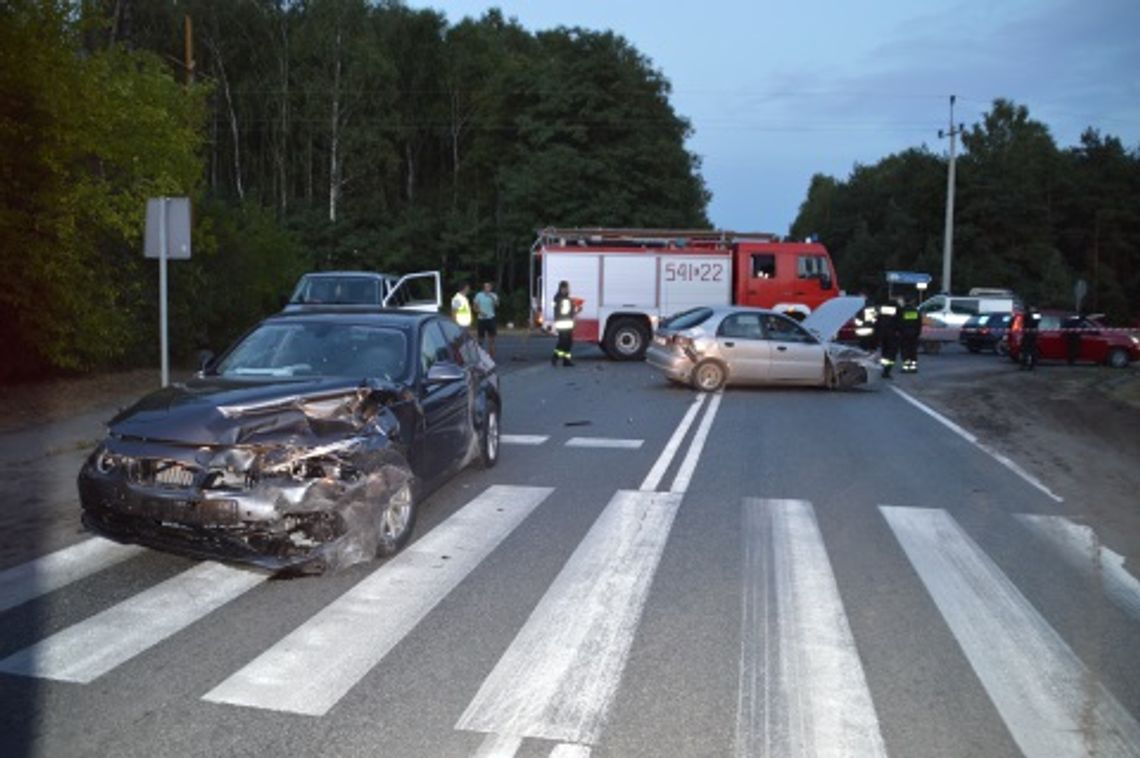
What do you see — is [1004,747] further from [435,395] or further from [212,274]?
[212,274]

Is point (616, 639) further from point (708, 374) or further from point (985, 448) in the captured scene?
point (708, 374)

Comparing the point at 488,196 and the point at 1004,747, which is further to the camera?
the point at 488,196

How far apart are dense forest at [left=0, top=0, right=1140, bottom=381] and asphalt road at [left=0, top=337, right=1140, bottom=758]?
8.79m

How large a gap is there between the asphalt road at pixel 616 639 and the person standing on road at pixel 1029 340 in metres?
18.4

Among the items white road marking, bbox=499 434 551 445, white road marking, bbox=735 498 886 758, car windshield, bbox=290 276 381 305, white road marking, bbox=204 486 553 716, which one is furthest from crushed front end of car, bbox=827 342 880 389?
white road marking, bbox=204 486 553 716

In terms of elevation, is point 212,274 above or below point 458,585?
above

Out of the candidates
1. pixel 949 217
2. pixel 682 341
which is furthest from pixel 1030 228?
pixel 682 341

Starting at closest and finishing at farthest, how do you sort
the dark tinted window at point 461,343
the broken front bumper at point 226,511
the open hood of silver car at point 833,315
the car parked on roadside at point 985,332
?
1. the broken front bumper at point 226,511
2. the dark tinted window at point 461,343
3. the open hood of silver car at point 833,315
4. the car parked on roadside at point 985,332

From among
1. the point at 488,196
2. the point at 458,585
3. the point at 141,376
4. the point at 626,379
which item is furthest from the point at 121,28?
the point at 488,196

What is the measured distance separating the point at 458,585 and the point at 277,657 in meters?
1.43

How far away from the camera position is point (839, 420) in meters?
14.5

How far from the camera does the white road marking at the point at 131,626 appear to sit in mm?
4723

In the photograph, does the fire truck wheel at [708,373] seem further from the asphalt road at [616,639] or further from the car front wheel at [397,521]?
the car front wheel at [397,521]

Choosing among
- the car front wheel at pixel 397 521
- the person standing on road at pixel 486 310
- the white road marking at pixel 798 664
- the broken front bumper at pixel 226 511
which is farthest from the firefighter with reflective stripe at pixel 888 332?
the broken front bumper at pixel 226 511
